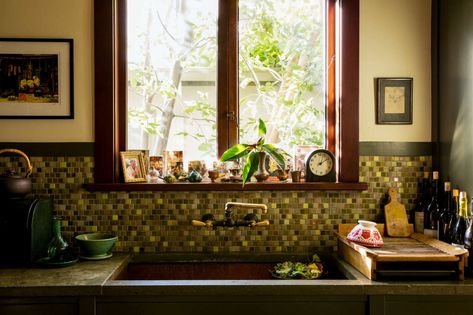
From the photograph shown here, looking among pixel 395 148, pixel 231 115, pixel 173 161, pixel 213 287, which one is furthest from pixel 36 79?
pixel 395 148

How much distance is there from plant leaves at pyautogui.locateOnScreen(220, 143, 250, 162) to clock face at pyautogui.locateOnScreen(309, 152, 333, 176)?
0.42 metres

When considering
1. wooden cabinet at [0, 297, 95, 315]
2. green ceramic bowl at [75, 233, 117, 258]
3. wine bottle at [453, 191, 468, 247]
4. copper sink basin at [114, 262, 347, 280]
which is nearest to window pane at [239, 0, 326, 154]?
copper sink basin at [114, 262, 347, 280]

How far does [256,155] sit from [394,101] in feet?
3.12

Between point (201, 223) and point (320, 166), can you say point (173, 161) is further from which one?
point (320, 166)

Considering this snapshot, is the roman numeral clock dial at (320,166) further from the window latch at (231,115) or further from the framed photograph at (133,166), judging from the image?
the framed photograph at (133,166)

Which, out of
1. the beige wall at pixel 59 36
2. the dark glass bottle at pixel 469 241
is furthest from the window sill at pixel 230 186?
the dark glass bottle at pixel 469 241

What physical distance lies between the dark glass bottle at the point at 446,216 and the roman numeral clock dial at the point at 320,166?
65 cm

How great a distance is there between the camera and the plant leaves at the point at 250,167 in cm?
259

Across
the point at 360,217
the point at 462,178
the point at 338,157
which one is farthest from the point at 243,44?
the point at 462,178

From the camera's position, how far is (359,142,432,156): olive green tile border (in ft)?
8.91

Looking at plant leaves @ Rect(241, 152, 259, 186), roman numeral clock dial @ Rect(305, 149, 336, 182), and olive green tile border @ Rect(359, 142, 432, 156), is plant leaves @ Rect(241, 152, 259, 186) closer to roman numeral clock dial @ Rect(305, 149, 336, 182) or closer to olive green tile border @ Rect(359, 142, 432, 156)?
roman numeral clock dial @ Rect(305, 149, 336, 182)

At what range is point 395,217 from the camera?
2.65 m

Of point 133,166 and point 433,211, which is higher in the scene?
point 133,166

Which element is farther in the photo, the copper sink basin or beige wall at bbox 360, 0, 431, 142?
beige wall at bbox 360, 0, 431, 142
